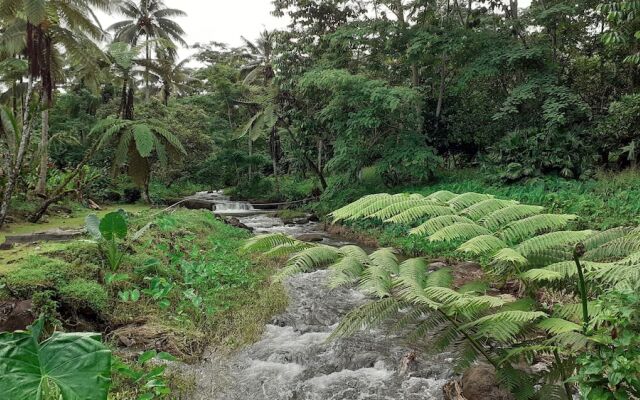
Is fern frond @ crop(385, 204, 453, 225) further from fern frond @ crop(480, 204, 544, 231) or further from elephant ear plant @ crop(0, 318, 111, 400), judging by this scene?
elephant ear plant @ crop(0, 318, 111, 400)

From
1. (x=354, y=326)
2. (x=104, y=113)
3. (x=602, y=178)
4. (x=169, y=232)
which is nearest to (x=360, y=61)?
(x=602, y=178)

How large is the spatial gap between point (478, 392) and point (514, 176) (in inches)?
327

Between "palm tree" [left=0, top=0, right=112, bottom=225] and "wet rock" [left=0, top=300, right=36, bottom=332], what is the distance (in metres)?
4.83

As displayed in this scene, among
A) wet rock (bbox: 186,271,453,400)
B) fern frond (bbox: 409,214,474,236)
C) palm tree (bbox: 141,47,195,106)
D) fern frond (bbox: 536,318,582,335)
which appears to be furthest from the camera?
palm tree (bbox: 141,47,195,106)

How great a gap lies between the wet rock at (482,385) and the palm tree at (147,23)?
23194 mm

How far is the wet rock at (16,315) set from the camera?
3289 millimetres

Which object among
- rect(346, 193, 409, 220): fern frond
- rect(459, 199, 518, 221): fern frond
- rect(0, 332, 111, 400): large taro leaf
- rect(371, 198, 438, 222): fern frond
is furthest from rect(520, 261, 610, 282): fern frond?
rect(0, 332, 111, 400): large taro leaf

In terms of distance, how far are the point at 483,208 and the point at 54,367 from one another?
7.34 feet

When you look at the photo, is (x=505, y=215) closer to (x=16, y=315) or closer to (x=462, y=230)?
(x=462, y=230)

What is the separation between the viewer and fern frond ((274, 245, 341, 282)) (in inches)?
80.9

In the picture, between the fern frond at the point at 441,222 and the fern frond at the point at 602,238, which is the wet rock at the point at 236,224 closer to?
the fern frond at the point at 441,222

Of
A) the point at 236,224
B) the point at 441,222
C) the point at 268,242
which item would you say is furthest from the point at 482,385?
the point at 236,224

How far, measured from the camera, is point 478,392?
306 cm

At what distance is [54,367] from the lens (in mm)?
1492
